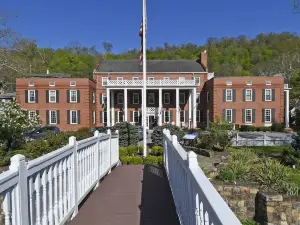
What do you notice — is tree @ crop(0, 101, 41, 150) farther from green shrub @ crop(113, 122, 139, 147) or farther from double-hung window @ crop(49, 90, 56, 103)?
double-hung window @ crop(49, 90, 56, 103)

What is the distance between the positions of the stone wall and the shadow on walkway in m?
1.47

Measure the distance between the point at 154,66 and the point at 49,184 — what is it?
46.7 meters

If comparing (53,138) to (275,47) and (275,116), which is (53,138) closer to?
(275,116)

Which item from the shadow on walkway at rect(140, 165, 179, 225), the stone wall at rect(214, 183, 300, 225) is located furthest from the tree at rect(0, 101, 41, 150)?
the stone wall at rect(214, 183, 300, 225)

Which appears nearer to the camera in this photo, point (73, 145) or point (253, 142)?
point (73, 145)

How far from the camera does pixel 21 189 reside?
2.67 meters

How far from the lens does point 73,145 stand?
183 inches

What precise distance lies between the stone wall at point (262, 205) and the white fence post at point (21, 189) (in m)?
5.41

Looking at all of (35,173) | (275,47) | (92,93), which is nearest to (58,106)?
(92,93)

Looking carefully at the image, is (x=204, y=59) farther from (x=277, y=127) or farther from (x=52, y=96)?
(x=52, y=96)

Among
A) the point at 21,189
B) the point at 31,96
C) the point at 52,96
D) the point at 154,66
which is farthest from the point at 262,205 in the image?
the point at 154,66

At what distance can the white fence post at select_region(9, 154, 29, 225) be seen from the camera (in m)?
2.61

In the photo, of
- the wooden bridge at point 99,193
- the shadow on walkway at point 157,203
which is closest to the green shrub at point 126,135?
the wooden bridge at point 99,193

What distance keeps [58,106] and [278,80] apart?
28.4 m
